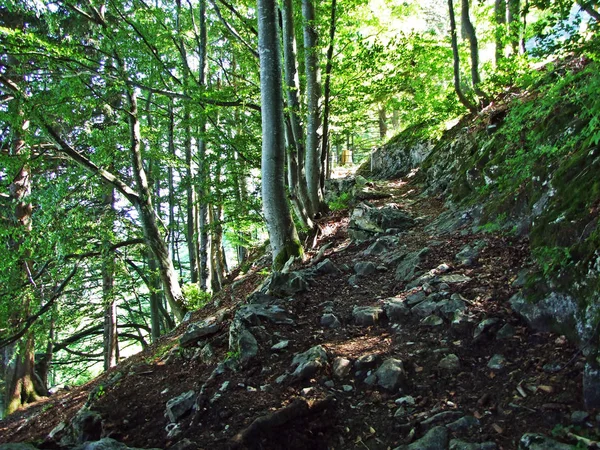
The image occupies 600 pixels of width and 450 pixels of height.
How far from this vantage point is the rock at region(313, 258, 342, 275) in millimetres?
6056

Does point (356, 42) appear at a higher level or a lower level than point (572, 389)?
higher

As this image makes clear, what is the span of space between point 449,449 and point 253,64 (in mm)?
10737

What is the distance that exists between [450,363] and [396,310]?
1.05 metres

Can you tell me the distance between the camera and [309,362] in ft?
11.4

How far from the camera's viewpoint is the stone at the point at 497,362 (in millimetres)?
2980

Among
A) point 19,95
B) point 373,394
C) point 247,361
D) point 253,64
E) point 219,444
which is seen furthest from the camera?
point 253,64

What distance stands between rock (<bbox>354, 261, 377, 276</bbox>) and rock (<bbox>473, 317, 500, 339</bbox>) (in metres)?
2.45

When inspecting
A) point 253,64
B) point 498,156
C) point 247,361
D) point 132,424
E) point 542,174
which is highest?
point 253,64

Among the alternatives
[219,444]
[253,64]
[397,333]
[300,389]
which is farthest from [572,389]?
[253,64]

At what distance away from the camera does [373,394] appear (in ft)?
10.3

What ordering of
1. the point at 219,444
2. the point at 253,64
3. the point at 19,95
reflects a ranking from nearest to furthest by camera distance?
the point at 219,444 < the point at 19,95 < the point at 253,64

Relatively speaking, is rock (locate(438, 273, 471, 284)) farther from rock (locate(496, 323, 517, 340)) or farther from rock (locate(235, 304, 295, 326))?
rock (locate(235, 304, 295, 326))

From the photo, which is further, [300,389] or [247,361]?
[247,361]

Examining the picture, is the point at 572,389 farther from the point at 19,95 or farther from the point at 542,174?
the point at 19,95
